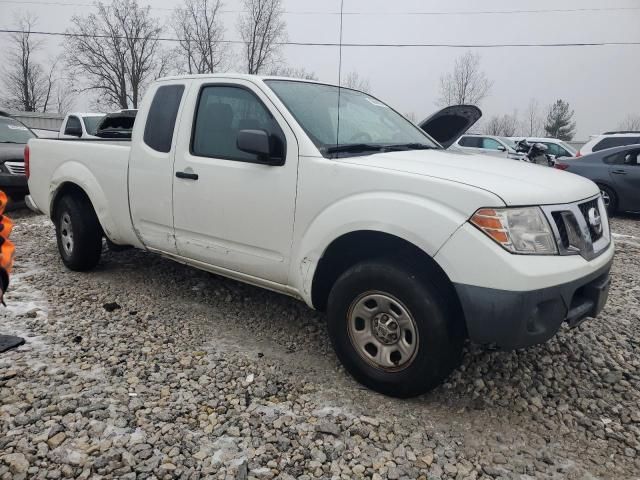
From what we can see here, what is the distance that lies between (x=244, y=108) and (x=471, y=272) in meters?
2.02

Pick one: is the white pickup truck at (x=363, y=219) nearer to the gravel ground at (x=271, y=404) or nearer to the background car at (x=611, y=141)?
the gravel ground at (x=271, y=404)

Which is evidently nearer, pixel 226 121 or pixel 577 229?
pixel 577 229

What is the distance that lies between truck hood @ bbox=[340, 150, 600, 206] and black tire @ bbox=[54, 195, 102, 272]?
2.99m

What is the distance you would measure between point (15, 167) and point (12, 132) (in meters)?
1.52

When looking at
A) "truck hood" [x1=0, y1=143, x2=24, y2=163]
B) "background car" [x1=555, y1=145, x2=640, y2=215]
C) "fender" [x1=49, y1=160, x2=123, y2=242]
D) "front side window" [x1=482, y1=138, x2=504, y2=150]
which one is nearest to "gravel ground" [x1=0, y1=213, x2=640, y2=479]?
"fender" [x1=49, y1=160, x2=123, y2=242]

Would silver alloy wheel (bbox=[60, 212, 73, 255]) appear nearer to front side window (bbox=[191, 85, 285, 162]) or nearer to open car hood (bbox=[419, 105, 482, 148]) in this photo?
front side window (bbox=[191, 85, 285, 162])

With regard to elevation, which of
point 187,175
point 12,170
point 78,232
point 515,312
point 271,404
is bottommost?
point 271,404

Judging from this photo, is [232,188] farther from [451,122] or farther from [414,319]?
[451,122]

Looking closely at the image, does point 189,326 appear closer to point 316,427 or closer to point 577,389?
point 316,427

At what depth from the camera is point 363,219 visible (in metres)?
2.74

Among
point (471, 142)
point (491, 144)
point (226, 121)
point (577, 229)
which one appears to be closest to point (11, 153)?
point (226, 121)

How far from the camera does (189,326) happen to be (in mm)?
3832

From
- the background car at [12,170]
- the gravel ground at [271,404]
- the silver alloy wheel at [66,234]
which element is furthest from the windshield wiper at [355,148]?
the background car at [12,170]

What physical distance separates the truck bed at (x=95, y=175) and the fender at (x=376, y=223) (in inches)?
77.5
